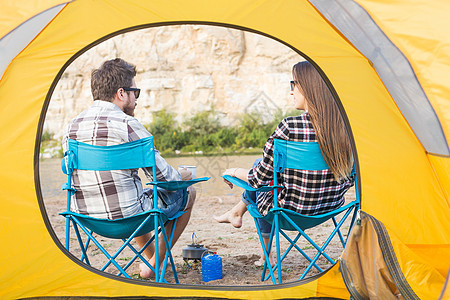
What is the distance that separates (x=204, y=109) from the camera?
16.6m

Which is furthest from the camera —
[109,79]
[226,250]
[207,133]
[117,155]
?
[207,133]

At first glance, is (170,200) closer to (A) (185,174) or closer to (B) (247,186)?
(A) (185,174)

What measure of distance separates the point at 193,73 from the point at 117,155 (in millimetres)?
14922

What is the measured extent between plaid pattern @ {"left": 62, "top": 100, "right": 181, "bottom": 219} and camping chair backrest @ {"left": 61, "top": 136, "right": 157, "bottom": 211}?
0.32 ft

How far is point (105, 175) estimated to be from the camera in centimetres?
249

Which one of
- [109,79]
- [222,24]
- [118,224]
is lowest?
[118,224]

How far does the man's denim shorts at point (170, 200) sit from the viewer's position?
268 centimetres

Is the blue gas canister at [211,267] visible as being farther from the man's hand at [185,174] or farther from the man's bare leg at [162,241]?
the man's hand at [185,174]

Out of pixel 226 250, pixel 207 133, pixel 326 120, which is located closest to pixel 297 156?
pixel 326 120

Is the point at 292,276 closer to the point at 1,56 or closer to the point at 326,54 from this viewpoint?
the point at 326,54

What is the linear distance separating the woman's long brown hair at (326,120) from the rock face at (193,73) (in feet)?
44.9

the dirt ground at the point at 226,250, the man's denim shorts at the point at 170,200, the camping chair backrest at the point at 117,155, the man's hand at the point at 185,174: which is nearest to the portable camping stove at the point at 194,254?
the dirt ground at the point at 226,250

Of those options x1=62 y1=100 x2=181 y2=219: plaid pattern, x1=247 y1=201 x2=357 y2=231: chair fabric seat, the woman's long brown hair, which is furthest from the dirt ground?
the woman's long brown hair

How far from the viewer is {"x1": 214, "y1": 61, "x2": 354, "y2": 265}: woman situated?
8.05 feet
